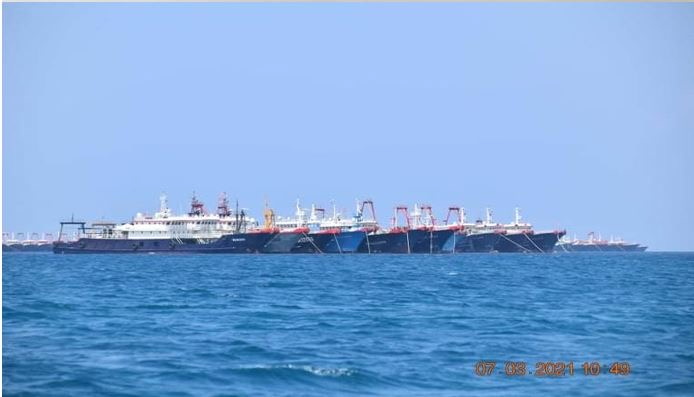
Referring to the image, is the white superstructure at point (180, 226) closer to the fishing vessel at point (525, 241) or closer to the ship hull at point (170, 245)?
the ship hull at point (170, 245)

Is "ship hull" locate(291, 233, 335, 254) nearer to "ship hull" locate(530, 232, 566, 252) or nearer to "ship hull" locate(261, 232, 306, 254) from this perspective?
"ship hull" locate(261, 232, 306, 254)

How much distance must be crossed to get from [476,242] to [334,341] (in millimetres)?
134959

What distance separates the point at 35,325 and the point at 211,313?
22.6 ft

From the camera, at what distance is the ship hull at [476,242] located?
15888 cm

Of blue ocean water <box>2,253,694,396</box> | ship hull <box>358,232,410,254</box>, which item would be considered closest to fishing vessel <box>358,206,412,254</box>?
ship hull <box>358,232,410,254</box>

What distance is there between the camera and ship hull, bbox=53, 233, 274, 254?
129 metres

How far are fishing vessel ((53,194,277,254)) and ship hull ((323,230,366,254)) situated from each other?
11.0 meters

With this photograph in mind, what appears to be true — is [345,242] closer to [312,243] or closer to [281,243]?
[312,243]

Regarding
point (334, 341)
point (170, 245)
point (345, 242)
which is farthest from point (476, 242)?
point (334, 341)

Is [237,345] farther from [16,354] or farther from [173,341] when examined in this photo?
[16,354]

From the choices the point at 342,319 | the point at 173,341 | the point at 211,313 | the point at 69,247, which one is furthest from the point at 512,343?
the point at 69,247
